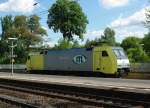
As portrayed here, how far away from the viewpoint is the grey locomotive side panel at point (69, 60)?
45688mm

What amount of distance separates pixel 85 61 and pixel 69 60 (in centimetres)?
345

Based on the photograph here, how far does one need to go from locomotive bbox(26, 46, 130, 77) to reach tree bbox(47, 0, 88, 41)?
112 feet

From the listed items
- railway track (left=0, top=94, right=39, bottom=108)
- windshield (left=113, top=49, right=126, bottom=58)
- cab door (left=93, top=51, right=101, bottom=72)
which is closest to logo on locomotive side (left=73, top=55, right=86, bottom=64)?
cab door (left=93, top=51, right=101, bottom=72)

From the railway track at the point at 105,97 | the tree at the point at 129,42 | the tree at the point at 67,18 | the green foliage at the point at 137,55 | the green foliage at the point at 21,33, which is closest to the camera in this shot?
the railway track at the point at 105,97

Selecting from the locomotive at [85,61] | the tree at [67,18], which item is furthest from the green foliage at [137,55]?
the locomotive at [85,61]

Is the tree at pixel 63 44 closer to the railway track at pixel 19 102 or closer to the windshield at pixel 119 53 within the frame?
the windshield at pixel 119 53

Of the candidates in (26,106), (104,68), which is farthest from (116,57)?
(26,106)

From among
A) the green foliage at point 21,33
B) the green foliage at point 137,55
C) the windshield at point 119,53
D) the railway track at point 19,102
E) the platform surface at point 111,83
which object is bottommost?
the railway track at point 19,102

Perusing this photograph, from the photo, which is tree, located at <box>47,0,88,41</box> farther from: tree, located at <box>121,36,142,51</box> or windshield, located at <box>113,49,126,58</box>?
tree, located at <box>121,36,142,51</box>

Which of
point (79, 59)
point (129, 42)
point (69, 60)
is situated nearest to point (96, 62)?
point (79, 59)

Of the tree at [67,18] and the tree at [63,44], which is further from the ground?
the tree at [67,18]

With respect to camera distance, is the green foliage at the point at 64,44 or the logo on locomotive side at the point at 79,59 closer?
the logo on locomotive side at the point at 79,59

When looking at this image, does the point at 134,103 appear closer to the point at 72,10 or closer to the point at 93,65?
the point at 93,65

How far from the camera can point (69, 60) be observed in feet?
161
